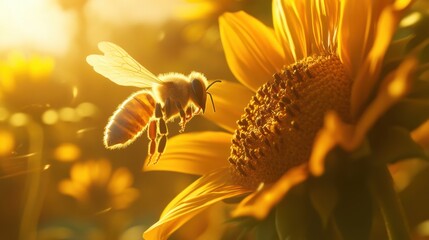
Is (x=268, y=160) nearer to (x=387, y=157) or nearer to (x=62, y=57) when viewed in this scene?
(x=387, y=157)

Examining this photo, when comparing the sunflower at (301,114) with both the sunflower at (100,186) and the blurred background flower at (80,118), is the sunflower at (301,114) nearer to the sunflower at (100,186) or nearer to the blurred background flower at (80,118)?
the blurred background flower at (80,118)

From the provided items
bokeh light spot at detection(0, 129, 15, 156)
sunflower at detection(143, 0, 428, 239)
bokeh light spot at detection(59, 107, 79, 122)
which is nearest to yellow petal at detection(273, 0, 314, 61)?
sunflower at detection(143, 0, 428, 239)

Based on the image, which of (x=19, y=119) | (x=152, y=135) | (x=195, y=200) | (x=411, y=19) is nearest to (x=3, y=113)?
(x=19, y=119)

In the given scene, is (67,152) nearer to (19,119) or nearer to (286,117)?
(19,119)

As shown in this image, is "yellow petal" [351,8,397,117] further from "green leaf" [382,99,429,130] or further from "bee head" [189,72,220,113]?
"bee head" [189,72,220,113]

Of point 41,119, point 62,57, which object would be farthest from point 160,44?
point 41,119

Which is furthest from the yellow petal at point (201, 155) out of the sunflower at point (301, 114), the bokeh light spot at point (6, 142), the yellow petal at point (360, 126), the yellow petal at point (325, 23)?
the bokeh light spot at point (6, 142)
